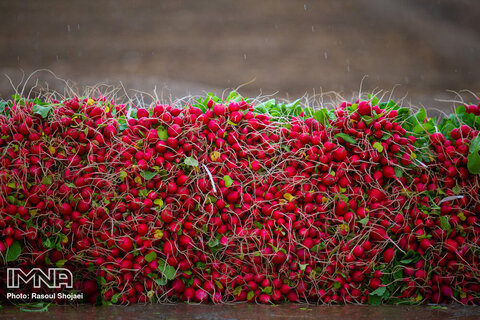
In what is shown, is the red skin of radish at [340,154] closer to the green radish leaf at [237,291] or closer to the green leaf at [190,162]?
the green leaf at [190,162]

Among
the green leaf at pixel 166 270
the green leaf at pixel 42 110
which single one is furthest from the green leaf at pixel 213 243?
the green leaf at pixel 42 110

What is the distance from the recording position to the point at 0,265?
198cm

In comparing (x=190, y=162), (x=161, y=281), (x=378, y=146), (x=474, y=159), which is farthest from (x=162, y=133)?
(x=474, y=159)

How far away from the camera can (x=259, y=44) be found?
17.9ft

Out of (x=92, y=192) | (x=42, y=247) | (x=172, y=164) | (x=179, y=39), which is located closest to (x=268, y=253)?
(x=172, y=164)

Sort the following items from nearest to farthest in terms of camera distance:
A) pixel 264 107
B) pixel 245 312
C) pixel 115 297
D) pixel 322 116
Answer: pixel 245 312 → pixel 115 297 → pixel 322 116 → pixel 264 107

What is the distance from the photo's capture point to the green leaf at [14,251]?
6.21 feet

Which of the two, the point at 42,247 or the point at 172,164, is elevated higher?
the point at 172,164

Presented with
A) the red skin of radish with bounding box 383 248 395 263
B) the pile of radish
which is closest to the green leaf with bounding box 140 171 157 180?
the pile of radish

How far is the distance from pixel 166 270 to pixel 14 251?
692 millimetres

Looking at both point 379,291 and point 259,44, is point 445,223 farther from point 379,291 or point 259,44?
point 259,44

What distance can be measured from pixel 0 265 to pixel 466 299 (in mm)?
2238

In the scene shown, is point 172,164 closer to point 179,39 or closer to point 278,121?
point 278,121

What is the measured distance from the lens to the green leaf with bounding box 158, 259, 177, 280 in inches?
76.6
